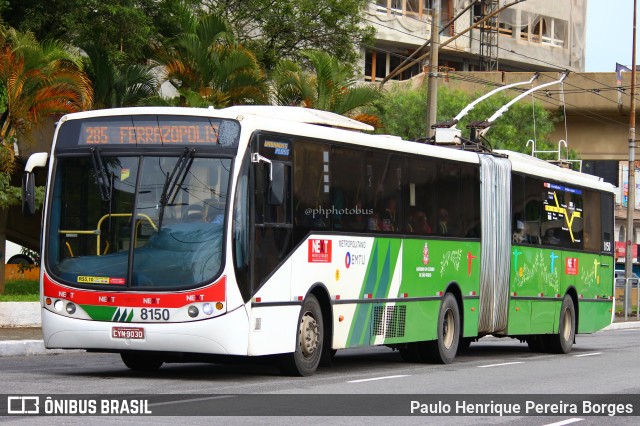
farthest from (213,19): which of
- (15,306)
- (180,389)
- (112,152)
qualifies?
(180,389)

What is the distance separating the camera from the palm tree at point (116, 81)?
29344mm

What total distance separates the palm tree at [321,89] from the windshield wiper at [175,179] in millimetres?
17689

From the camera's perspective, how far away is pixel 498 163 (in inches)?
897

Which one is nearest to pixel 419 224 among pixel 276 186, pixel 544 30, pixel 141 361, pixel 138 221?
pixel 276 186

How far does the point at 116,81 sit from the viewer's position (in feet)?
97.5

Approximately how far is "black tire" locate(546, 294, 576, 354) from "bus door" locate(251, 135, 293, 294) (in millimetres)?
10492

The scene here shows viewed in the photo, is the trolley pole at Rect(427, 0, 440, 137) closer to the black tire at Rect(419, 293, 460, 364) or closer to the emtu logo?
the black tire at Rect(419, 293, 460, 364)

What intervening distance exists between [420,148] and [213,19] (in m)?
11.8

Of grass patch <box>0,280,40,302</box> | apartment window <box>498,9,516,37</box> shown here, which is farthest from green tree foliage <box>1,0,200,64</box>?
apartment window <box>498,9,516,37</box>

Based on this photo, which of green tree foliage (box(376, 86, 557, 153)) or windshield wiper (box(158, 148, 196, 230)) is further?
green tree foliage (box(376, 86, 557, 153))

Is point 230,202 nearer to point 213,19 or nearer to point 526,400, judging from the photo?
point 526,400

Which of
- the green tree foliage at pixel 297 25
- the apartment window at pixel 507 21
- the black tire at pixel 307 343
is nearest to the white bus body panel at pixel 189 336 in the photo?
the black tire at pixel 307 343

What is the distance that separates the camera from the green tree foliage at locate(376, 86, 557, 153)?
177 feet

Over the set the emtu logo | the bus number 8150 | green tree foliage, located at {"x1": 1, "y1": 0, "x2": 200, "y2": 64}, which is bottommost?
the bus number 8150
